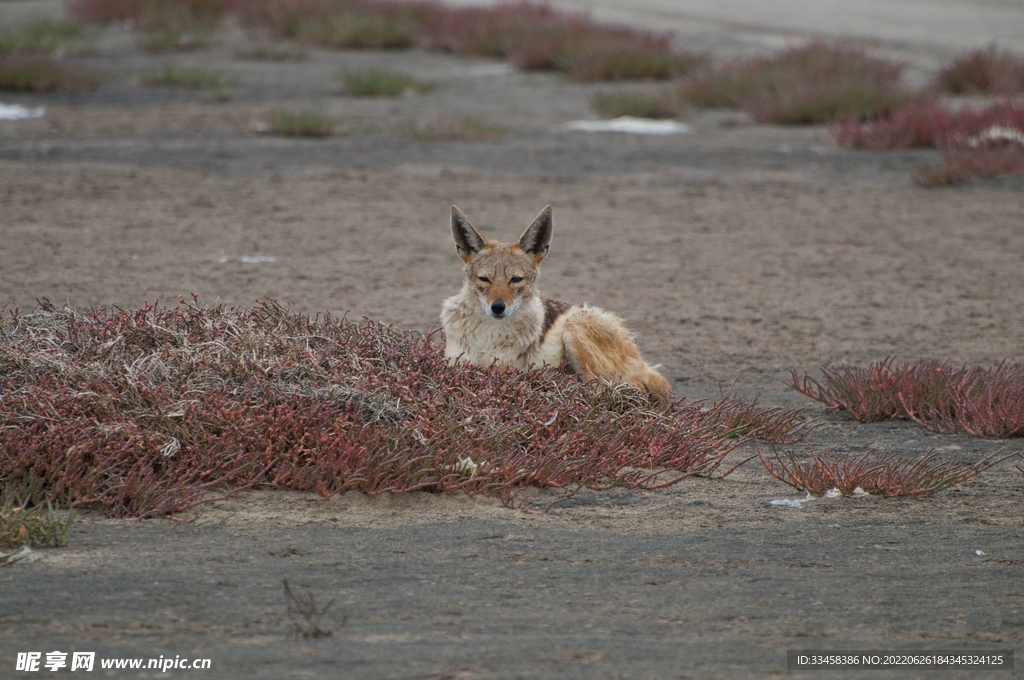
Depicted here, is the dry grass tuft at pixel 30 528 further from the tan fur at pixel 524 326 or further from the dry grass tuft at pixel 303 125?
the dry grass tuft at pixel 303 125

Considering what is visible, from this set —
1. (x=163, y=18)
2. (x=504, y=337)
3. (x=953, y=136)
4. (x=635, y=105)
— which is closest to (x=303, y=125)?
(x=635, y=105)

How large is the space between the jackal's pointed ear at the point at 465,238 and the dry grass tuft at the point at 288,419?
763 millimetres

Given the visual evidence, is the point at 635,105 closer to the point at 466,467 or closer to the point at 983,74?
the point at 983,74

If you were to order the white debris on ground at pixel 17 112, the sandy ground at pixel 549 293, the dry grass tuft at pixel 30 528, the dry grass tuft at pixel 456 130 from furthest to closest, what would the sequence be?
the white debris on ground at pixel 17 112
the dry grass tuft at pixel 456 130
the dry grass tuft at pixel 30 528
the sandy ground at pixel 549 293

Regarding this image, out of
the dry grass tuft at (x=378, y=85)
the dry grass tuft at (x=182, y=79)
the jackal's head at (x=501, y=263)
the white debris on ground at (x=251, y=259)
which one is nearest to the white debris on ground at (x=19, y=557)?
the jackal's head at (x=501, y=263)

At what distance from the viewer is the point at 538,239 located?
23.2 feet

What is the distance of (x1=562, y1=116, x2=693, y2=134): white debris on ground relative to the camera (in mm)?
16828

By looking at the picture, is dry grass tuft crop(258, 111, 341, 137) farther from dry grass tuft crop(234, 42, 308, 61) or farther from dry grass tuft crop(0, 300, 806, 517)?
dry grass tuft crop(0, 300, 806, 517)

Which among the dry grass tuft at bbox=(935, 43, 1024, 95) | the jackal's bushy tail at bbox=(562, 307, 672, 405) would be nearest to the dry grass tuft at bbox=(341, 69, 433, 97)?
the dry grass tuft at bbox=(935, 43, 1024, 95)

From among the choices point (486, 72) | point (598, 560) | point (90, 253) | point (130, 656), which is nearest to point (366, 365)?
point (598, 560)

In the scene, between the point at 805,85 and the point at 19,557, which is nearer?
the point at 19,557

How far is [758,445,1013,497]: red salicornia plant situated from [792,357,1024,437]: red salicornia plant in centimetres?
84

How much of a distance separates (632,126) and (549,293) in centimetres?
753

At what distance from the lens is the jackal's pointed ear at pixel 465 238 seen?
6.99 meters
